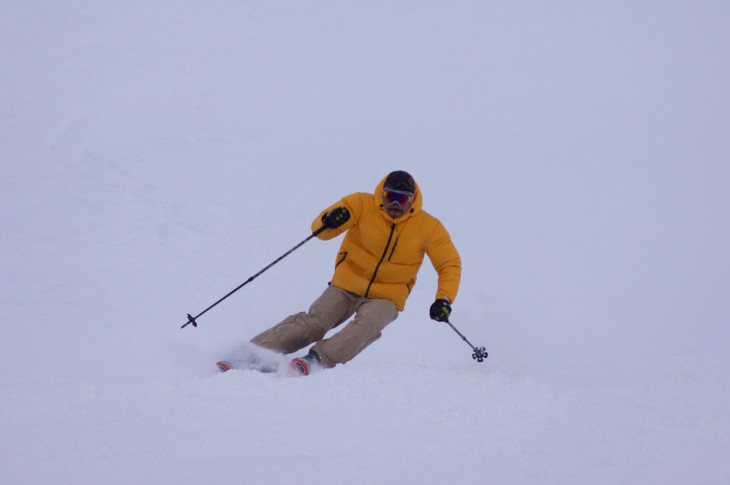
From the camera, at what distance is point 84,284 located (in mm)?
9203

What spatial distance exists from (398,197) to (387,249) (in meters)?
0.47

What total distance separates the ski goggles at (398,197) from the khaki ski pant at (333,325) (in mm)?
787

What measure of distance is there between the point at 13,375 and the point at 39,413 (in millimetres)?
3625

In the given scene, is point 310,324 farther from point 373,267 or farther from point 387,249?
point 387,249

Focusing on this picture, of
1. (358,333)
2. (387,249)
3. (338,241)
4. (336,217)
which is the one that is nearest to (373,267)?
(387,249)

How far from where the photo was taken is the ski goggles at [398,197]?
5.30 metres

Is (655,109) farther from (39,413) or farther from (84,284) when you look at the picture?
(39,413)

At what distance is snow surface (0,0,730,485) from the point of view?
356cm

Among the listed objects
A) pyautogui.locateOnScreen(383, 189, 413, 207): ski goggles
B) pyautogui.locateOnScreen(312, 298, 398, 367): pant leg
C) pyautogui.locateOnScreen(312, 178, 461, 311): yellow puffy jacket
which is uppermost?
pyautogui.locateOnScreen(383, 189, 413, 207): ski goggles

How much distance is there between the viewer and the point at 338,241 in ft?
39.7

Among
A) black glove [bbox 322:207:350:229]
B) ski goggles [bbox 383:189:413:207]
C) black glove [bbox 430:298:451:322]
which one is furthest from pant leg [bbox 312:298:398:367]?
ski goggles [bbox 383:189:413:207]

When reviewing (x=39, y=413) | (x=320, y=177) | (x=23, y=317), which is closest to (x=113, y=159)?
(x=320, y=177)

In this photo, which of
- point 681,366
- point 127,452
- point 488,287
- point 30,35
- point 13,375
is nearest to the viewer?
point 127,452

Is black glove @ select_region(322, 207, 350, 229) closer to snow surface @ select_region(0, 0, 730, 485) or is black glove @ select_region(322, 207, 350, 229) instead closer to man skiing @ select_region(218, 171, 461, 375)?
man skiing @ select_region(218, 171, 461, 375)
